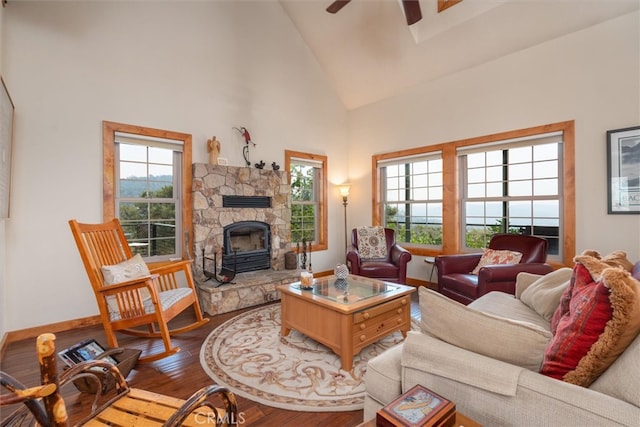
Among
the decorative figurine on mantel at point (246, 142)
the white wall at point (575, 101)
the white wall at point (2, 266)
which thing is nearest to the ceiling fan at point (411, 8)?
the white wall at point (575, 101)

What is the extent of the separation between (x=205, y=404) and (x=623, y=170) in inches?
167

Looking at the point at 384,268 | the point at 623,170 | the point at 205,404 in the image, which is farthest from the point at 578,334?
the point at 623,170

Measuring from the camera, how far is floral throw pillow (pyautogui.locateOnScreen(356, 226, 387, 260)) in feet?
14.6

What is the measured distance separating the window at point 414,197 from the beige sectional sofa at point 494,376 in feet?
12.0

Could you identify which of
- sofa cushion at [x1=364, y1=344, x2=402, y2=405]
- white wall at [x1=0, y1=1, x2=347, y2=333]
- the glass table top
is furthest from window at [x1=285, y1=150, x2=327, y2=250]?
sofa cushion at [x1=364, y1=344, x2=402, y2=405]

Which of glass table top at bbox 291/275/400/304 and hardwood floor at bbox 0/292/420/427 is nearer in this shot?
hardwood floor at bbox 0/292/420/427

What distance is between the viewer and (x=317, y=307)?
2469 millimetres

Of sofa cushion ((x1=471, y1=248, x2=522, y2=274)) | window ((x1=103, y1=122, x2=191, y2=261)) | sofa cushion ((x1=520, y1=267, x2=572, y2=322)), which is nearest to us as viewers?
sofa cushion ((x1=520, y1=267, x2=572, y2=322))

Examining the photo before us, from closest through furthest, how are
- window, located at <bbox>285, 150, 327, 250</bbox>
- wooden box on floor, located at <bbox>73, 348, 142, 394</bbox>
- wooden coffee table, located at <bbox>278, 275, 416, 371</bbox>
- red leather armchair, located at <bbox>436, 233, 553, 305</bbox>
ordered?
wooden box on floor, located at <bbox>73, 348, 142, 394</bbox> < wooden coffee table, located at <bbox>278, 275, 416, 371</bbox> < red leather armchair, located at <bbox>436, 233, 553, 305</bbox> < window, located at <bbox>285, 150, 327, 250</bbox>

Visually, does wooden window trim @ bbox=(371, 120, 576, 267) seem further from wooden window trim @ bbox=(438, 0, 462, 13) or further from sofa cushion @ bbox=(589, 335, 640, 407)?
sofa cushion @ bbox=(589, 335, 640, 407)

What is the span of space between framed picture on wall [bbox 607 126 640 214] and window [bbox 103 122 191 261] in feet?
15.9

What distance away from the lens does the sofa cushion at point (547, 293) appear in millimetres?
2059

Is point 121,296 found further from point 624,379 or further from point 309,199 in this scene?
point 309,199

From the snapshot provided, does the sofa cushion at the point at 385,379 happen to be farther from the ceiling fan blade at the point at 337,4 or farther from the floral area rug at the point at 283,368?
the ceiling fan blade at the point at 337,4
